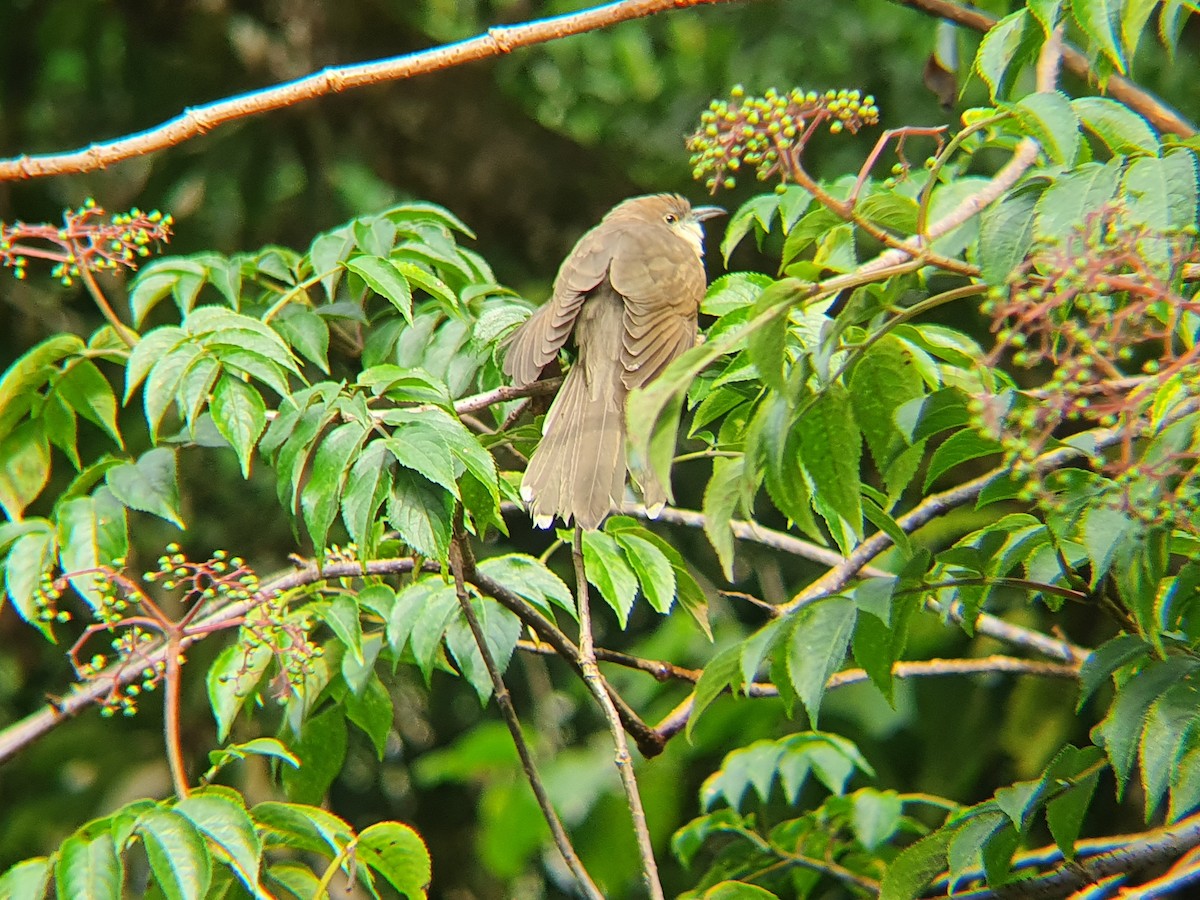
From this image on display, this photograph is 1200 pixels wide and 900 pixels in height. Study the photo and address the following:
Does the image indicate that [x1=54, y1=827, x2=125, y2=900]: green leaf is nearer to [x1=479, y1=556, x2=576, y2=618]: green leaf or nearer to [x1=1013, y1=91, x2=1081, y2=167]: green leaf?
[x1=479, y1=556, x2=576, y2=618]: green leaf

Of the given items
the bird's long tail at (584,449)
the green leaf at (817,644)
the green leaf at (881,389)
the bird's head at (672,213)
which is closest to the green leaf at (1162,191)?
the green leaf at (881,389)

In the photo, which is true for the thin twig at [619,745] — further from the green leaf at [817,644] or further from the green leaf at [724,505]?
the green leaf at [724,505]

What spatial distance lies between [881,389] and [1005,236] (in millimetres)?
334

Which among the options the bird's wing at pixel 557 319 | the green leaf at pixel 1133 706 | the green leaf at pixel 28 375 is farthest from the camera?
the bird's wing at pixel 557 319

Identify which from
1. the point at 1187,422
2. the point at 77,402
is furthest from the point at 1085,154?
the point at 77,402

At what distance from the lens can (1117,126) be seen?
1.69 metres

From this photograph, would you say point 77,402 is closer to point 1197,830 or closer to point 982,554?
point 982,554

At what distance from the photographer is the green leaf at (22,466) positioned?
275 cm

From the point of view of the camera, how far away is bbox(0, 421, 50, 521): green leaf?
275cm

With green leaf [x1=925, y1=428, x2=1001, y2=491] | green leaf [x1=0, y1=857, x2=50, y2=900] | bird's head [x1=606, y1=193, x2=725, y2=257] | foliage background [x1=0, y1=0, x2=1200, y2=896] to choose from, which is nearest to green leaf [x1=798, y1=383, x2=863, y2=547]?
green leaf [x1=925, y1=428, x2=1001, y2=491]

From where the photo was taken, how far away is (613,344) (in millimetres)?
3129

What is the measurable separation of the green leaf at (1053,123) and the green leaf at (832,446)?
40 centimetres

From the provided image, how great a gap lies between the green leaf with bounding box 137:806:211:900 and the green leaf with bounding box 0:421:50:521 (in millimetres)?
1083

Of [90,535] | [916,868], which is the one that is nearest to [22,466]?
[90,535]
